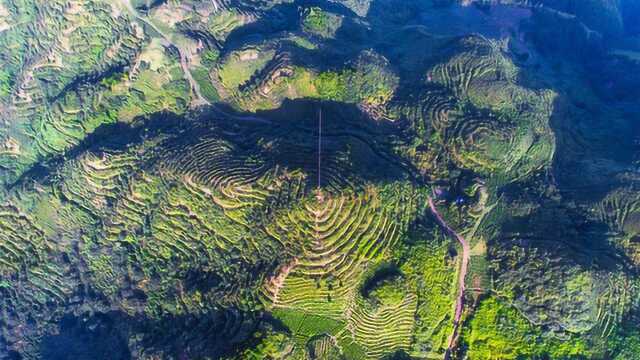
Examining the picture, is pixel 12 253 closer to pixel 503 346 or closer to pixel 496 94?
pixel 503 346

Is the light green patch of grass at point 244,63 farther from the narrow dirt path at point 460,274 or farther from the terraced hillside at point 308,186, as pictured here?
the narrow dirt path at point 460,274

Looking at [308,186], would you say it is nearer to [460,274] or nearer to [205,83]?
[460,274]

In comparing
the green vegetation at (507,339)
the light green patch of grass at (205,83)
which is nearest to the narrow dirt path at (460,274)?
the green vegetation at (507,339)

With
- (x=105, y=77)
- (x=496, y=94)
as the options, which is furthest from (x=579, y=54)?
(x=105, y=77)

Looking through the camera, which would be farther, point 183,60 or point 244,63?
point 183,60

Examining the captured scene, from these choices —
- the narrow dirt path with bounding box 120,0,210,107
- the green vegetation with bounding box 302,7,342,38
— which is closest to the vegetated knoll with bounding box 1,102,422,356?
the narrow dirt path with bounding box 120,0,210,107

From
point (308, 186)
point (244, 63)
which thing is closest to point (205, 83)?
point (244, 63)

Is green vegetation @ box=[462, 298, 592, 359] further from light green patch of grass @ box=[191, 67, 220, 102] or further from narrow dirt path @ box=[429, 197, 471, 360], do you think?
light green patch of grass @ box=[191, 67, 220, 102]
